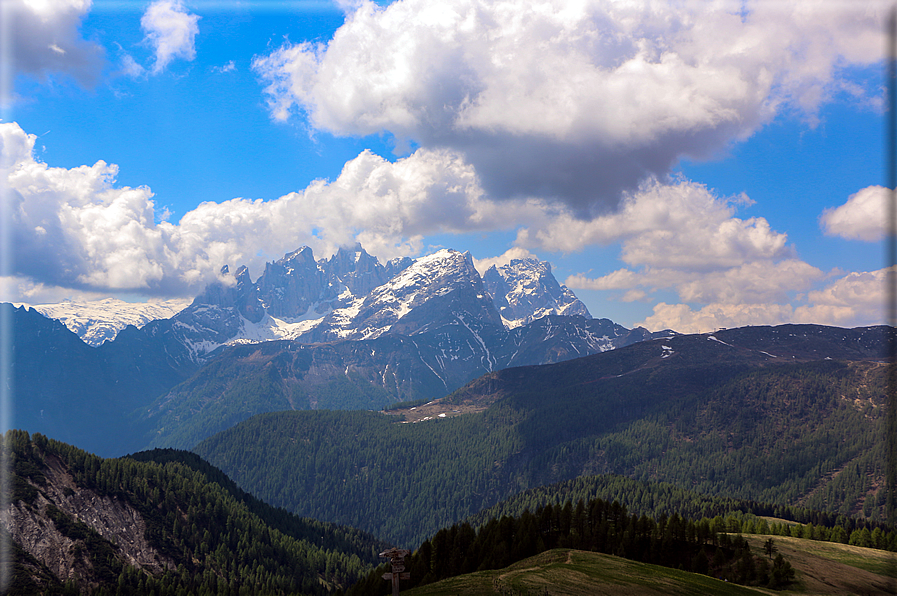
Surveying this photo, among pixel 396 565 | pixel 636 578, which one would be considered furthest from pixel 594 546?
pixel 396 565

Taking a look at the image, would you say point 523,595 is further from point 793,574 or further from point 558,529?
point 558,529

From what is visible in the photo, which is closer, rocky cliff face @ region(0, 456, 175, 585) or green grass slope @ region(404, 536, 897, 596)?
green grass slope @ region(404, 536, 897, 596)

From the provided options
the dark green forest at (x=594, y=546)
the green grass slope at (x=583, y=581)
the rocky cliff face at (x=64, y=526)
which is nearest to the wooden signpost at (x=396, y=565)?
the green grass slope at (x=583, y=581)

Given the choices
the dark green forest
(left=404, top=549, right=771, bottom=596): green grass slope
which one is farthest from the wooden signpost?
the dark green forest

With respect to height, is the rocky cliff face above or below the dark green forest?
below

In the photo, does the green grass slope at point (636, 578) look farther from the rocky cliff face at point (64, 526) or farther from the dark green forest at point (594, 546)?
the rocky cliff face at point (64, 526)

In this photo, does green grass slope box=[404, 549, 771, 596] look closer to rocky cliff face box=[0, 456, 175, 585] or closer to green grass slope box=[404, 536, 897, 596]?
green grass slope box=[404, 536, 897, 596]

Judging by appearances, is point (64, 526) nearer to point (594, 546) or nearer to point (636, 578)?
point (594, 546)

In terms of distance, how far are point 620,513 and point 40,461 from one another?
619 ft

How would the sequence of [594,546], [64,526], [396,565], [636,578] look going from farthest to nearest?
[64,526] < [594,546] < [636,578] < [396,565]

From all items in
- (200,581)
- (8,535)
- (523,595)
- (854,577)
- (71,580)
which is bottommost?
(200,581)

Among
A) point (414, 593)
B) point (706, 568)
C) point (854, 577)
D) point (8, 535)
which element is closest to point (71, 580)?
point (8, 535)

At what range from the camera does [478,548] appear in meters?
Answer: 139

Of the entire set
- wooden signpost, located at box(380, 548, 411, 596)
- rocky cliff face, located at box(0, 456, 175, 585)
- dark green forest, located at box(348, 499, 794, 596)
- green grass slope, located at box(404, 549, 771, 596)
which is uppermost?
wooden signpost, located at box(380, 548, 411, 596)
